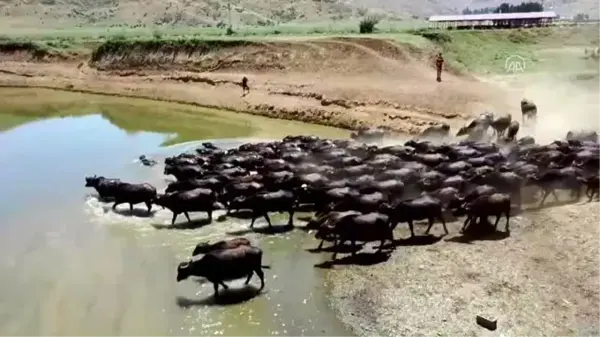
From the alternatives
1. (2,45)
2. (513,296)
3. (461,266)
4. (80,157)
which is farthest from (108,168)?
(2,45)

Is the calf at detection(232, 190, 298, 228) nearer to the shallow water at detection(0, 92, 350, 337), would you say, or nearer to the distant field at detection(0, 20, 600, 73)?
the shallow water at detection(0, 92, 350, 337)

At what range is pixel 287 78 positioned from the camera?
34688mm

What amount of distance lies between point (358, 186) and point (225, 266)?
16.8ft

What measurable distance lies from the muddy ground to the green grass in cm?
A: 108

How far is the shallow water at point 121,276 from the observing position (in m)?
10.6

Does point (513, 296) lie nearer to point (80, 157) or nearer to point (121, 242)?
point (121, 242)

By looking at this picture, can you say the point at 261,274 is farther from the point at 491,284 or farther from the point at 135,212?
the point at 135,212

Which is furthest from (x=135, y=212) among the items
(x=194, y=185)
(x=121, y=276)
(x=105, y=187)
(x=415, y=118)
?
(x=415, y=118)

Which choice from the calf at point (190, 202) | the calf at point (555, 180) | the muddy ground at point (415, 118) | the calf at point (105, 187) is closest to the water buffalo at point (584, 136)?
the muddy ground at point (415, 118)

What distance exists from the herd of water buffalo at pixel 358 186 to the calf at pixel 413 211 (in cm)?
2

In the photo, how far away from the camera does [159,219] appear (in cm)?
1543

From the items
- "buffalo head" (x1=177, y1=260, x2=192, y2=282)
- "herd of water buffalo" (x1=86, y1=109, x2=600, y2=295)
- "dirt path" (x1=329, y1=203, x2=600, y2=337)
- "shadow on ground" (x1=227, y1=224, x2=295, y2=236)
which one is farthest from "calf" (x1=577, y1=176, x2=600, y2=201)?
"buffalo head" (x1=177, y1=260, x2=192, y2=282)

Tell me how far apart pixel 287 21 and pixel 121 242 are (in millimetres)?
64088

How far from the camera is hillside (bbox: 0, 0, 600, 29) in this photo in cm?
7000
